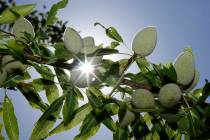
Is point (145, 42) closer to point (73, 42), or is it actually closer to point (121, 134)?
point (73, 42)

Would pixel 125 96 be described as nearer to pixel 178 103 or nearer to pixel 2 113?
pixel 178 103

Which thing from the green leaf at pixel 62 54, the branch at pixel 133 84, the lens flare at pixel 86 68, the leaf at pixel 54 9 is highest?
the leaf at pixel 54 9

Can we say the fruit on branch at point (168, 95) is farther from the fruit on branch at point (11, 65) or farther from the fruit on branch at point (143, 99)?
the fruit on branch at point (11, 65)

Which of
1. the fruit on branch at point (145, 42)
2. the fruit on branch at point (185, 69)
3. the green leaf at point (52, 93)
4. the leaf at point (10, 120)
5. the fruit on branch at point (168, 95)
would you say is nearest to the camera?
the fruit on branch at point (168, 95)

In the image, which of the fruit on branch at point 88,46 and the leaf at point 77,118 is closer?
the fruit on branch at point 88,46

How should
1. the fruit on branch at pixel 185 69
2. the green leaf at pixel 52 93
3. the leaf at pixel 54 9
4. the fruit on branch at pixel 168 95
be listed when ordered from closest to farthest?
the fruit on branch at pixel 168 95, the fruit on branch at pixel 185 69, the leaf at pixel 54 9, the green leaf at pixel 52 93

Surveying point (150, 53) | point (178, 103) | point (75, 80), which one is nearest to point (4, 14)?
point (75, 80)

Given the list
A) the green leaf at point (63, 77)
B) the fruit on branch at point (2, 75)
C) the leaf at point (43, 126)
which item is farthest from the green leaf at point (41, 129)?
the fruit on branch at point (2, 75)

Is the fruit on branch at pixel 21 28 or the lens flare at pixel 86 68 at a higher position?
the fruit on branch at pixel 21 28
